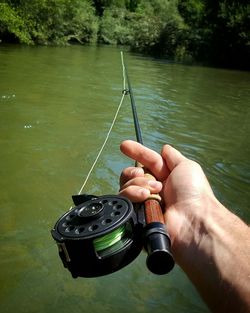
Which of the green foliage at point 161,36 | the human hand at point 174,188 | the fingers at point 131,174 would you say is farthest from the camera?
the green foliage at point 161,36

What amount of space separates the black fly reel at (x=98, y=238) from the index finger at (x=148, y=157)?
2.89 feet

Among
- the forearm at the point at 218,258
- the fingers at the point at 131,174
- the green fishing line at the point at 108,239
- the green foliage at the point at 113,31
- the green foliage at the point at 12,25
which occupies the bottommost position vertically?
the green foliage at the point at 113,31

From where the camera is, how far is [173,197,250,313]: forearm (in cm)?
175

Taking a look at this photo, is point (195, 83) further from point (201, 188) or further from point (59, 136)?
point (201, 188)

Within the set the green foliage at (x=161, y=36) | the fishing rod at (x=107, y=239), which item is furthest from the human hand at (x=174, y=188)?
the green foliage at (x=161, y=36)

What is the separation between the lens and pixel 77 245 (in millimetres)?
1514

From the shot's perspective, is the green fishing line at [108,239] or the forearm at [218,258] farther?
the forearm at [218,258]

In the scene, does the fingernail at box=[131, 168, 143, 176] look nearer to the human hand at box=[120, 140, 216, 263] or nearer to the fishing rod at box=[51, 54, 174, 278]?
the human hand at box=[120, 140, 216, 263]

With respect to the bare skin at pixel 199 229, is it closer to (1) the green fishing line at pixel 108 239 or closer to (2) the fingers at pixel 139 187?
(2) the fingers at pixel 139 187

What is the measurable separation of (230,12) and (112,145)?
2472cm

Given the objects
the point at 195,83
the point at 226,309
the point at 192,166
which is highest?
the point at 192,166

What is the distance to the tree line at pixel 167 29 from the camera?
28.9 metres

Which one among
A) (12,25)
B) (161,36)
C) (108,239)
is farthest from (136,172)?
(161,36)

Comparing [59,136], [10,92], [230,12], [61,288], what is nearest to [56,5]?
[230,12]
